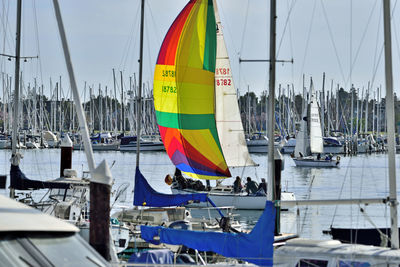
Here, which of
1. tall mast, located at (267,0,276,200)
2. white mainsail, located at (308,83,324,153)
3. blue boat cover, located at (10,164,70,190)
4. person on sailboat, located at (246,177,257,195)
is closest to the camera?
tall mast, located at (267,0,276,200)

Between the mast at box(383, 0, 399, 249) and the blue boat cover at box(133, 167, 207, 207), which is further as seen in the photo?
the blue boat cover at box(133, 167, 207, 207)

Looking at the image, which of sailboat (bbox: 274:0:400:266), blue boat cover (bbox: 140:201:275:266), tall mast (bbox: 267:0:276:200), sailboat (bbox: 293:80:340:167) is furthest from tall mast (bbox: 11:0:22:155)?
sailboat (bbox: 293:80:340:167)

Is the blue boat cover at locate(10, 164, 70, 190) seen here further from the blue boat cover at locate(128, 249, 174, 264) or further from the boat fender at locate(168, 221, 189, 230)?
the blue boat cover at locate(128, 249, 174, 264)

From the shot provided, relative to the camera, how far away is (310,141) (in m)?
70.1

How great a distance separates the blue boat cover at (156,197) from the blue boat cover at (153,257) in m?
10.3

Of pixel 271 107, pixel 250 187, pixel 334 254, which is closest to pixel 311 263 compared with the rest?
pixel 334 254

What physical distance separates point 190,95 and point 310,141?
41979mm

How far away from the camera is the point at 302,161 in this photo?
69.8 metres

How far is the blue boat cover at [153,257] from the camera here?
12375 millimetres

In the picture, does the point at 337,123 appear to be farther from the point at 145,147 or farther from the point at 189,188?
the point at 189,188

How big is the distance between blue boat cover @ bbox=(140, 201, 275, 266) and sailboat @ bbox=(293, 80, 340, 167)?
4952 centimetres

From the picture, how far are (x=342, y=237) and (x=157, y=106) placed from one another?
12324 mm

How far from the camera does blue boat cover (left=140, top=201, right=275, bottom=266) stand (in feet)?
50.5

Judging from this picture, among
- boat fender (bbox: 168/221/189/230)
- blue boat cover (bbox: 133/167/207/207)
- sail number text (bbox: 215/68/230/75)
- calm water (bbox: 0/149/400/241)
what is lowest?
calm water (bbox: 0/149/400/241)
